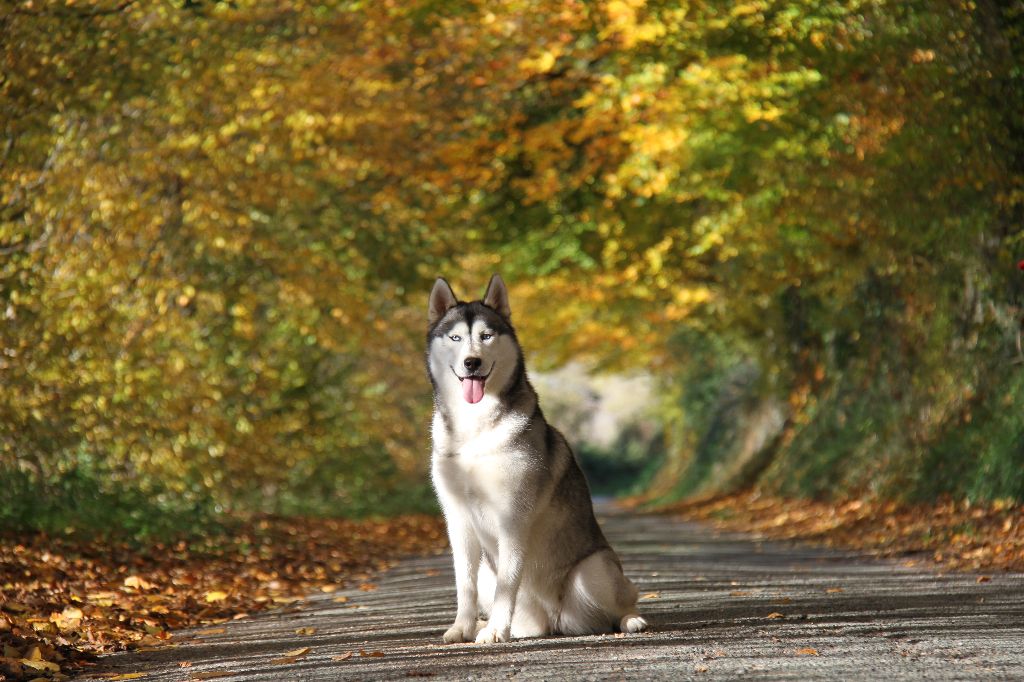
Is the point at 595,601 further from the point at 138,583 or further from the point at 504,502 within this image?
the point at 138,583

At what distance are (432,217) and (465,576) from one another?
1463cm

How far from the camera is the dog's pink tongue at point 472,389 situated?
8.12m

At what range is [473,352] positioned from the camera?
8078 mm

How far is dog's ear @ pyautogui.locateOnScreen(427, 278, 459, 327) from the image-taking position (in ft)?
27.9

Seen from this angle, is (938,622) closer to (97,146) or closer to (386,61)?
(97,146)

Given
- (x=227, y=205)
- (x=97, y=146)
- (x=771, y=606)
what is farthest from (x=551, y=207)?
(x=771, y=606)

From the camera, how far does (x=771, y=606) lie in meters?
9.75

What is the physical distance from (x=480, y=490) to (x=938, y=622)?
2.72 metres

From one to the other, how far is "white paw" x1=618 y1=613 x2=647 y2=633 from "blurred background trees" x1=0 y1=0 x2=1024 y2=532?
21.2 ft

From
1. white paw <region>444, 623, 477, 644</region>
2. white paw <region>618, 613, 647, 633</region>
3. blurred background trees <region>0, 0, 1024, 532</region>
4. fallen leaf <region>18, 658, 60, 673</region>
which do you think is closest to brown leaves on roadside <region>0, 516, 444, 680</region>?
fallen leaf <region>18, 658, 60, 673</region>

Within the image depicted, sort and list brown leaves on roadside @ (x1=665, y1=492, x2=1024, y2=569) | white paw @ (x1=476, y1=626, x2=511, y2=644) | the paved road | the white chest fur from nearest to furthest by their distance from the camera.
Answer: the paved road → white paw @ (x1=476, y1=626, x2=511, y2=644) → the white chest fur → brown leaves on roadside @ (x1=665, y1=492, x2=1024, y2=569)

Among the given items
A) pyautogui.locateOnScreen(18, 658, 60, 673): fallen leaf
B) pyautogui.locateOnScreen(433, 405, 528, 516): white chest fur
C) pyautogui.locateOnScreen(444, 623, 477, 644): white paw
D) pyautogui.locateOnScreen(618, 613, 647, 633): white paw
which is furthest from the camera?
pyautogui.locateOnScreen(618, 613, 647, 633): white paw

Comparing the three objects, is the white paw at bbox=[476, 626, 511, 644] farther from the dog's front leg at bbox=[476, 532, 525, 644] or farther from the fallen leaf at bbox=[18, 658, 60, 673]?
the fallen leaf at bbox=[18, 658, 60, 673]

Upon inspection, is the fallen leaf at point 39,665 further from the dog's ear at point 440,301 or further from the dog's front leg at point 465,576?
the dog's ear at point 440,301
